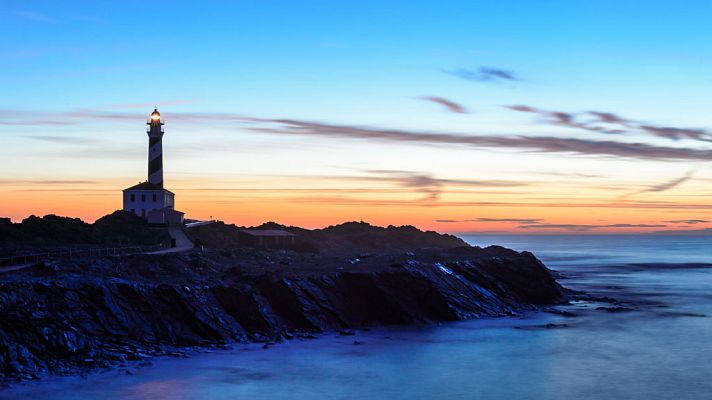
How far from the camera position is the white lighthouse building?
83.1 m

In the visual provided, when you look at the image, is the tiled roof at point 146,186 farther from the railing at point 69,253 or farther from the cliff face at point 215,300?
the cliff face at point 215,300

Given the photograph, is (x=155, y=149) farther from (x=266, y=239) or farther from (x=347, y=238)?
(x=347, y=238)

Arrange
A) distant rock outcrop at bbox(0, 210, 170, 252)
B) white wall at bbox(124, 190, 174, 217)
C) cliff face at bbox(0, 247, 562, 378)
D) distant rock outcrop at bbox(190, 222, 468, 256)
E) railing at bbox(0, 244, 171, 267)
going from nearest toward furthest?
cliff face at bbox(0, 247, 562, 378) → railing at bbox(0, 244, 171, 267) → distant rock outcrop at bbox(0, 210, 170, 252) → distant rock outcrop at bbox(190, 222, 468, 256) → white wall at bbox(124, 190, 174, 217)

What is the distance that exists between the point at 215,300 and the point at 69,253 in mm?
13947

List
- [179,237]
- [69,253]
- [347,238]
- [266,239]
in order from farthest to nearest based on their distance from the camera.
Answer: [347,238] < [266,239] < [179,237] < [69,253]

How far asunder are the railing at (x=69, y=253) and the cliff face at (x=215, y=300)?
3236 mm

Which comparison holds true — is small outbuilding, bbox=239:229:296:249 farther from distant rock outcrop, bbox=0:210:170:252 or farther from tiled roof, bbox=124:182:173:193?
tiled roof, bbox=124:182:173:193

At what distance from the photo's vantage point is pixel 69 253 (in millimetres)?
48844

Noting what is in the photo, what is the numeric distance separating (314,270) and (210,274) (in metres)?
7.92

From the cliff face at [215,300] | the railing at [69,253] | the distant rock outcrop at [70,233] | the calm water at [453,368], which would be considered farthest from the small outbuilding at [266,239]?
the calm water at [453,368]

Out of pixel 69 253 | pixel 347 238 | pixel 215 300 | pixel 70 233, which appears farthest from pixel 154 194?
pixel 215 300

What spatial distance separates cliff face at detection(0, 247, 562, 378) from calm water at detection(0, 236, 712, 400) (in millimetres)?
2303

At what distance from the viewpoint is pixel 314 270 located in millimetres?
52406

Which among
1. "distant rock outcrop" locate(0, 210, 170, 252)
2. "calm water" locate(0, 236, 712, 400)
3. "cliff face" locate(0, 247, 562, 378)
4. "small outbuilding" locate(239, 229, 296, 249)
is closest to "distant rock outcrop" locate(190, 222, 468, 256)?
"small outbuilding" locate(239, 229, 296, 249)
